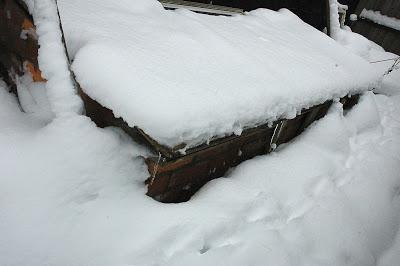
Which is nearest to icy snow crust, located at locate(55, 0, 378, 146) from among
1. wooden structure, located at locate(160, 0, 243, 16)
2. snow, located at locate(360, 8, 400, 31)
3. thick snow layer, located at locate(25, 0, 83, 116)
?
thick snow layer, located at locate(25, 0, 83, 116)

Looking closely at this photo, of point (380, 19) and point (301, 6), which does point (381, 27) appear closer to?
point (380, 19)

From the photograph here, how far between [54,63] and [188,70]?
0.64 metres

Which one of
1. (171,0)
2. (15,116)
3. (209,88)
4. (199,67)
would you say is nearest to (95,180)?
(15,116)

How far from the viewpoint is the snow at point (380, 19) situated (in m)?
6.44

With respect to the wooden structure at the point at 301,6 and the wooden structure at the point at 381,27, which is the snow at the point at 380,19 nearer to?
the wooden structure at the point at 381,27

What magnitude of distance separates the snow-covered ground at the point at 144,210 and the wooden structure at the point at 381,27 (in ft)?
18.6

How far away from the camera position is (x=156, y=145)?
1289 millimetres

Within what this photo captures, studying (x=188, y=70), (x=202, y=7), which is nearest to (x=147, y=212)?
(x=188, y=70)

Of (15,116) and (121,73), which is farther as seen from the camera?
(15,116)

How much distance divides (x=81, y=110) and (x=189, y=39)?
2.81 ft

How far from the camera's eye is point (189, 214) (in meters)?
1.54

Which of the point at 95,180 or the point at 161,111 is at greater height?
the point at 161,111

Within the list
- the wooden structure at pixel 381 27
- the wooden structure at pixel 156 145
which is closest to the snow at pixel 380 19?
the wooden structure at pixel 381 27

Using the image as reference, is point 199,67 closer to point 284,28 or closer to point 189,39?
point 189,39
